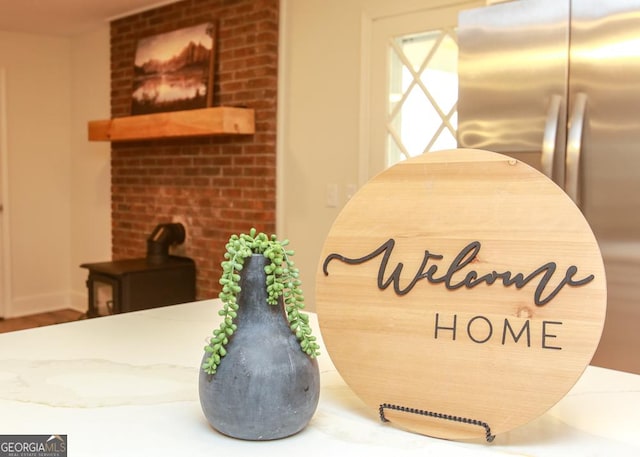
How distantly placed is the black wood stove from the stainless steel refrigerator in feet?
8.45

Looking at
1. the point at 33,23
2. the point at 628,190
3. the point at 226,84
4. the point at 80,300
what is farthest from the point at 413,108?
the point at 80,300

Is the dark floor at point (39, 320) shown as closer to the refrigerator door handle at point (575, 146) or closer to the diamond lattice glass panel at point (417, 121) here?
the diamond lattice glass panel at point (417, 121)

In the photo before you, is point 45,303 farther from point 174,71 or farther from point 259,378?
point 259,378

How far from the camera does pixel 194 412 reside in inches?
37.7

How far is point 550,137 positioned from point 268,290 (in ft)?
4.64

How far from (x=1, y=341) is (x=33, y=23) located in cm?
441

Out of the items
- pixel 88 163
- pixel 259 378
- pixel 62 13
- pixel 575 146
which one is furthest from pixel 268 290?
pixel 88 163

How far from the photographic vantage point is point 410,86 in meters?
3.30

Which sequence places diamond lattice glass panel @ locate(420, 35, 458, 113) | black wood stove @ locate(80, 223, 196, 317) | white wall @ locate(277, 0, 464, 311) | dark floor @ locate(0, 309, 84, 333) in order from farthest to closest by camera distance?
dark floor @ locate(0, 309, 84, 333) < black wood stove @ locate(80, 223, 196, 317) < white wall @ locate(277, 0, 464, 311) < diamond lattice glass panel @ locate(420, 35, 458, 113)

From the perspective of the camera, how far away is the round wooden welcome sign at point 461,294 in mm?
833

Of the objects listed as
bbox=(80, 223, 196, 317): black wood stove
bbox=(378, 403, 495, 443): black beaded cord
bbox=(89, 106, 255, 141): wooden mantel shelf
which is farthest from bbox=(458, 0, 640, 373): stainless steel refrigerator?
bbox=(80, 223, 196, 317): black wood stove

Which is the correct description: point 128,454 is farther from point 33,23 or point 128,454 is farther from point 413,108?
point 33,23

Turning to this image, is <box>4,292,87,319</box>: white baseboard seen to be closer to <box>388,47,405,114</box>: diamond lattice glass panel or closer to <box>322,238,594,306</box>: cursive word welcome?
<box>388,47,405,114</box>: diamond lattice glass panel

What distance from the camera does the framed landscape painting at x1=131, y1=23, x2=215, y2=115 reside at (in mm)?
4129
